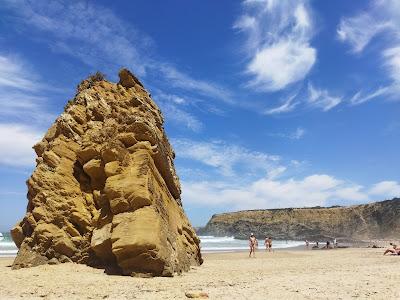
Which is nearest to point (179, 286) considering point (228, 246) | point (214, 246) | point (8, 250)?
point (8, 250)

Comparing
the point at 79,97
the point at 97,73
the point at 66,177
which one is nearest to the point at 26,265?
the point at 66,177

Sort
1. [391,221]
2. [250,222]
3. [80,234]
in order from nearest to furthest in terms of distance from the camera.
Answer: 1. [80,234]
2. [391,221]
3. [250,222]

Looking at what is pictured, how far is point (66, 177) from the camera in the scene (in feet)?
53.2

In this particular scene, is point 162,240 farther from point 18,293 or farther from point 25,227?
point 25,227

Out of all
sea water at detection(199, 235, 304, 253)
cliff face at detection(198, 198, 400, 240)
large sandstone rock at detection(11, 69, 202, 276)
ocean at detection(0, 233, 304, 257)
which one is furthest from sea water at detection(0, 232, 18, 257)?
cliff face at detection(198, 198, 400, 240)

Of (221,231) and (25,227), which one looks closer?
(25,227)

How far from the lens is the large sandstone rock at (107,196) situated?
13219 millimetres

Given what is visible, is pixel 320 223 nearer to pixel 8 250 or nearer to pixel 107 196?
pixel 8 250

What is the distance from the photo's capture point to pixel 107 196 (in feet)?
47.7

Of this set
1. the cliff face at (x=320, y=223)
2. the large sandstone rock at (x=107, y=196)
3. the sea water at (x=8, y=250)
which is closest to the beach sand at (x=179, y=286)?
the large sandstone rock at (x=107, y=196)

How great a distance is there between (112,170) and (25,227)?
14.5 feet

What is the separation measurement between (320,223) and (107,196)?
330ft

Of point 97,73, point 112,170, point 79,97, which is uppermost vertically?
point 97,73

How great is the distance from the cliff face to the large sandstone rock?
3310 inches
